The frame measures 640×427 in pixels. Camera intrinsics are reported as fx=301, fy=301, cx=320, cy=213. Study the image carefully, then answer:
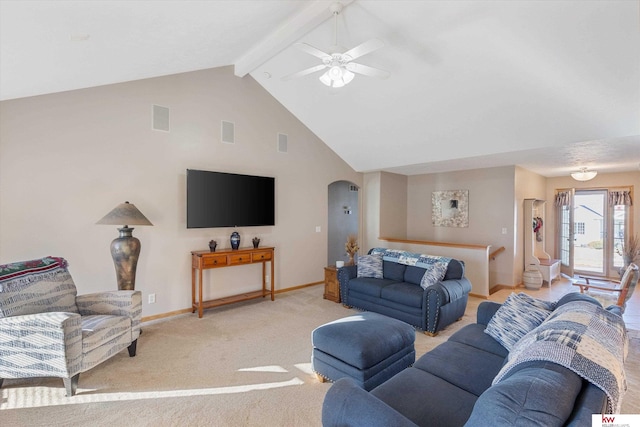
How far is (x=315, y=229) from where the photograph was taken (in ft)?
19.6

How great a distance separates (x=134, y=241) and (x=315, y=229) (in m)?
3.23

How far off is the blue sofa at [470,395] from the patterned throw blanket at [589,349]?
32mm

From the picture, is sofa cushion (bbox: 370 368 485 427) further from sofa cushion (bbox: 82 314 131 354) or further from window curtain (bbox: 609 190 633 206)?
window curtain (bbox: 609 190 633 206)

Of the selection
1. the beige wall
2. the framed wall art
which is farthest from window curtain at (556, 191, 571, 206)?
the beige wall

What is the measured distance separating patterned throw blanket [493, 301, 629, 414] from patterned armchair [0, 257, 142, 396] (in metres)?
3.01

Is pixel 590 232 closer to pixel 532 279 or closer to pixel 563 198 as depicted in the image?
pixel 563 198

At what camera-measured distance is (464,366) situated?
1937mm

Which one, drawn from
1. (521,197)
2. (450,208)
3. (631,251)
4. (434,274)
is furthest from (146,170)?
(631,251)

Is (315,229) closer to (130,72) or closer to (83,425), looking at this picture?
(130,72)

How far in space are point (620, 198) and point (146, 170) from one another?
9.12 m

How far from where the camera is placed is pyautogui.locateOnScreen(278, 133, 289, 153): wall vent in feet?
17.7

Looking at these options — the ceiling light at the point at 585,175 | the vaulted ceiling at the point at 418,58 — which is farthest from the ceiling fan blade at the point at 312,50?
the ceiling light at the point at 585,175

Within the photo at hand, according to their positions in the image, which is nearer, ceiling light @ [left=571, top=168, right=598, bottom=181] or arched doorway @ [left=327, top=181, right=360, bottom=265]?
ceiling light @ [left=571, top=168, right=598, bottom=181]

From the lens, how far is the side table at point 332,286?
15.9 feet
